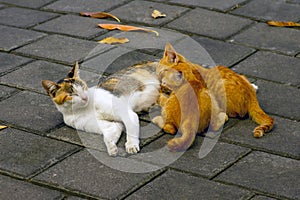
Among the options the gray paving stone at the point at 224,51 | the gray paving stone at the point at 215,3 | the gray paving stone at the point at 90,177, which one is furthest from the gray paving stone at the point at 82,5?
the gray paving stone at the point at 90,177

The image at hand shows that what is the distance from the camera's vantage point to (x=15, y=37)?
6078 millimetres

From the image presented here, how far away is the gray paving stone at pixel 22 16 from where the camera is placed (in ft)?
20.9

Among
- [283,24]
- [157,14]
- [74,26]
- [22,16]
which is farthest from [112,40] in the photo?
[283,24]

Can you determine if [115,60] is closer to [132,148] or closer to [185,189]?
[132,148]

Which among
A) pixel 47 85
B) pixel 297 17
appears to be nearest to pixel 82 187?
pixel 47 85

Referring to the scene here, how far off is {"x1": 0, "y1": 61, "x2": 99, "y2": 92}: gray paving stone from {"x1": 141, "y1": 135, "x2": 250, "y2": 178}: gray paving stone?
1.00 metres

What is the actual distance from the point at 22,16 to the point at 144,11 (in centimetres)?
114

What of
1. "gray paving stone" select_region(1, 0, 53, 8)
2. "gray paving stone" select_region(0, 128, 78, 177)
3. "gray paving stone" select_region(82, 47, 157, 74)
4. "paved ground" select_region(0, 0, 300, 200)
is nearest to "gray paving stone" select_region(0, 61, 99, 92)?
"paved ground" select_region(0, 0, 300, 200)

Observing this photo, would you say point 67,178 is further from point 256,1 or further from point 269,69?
point 256,1

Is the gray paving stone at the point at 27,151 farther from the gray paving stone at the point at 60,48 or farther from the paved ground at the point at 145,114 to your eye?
the gray paving stone at the point at 60,48

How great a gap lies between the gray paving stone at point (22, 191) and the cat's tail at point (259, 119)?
4.42 ft

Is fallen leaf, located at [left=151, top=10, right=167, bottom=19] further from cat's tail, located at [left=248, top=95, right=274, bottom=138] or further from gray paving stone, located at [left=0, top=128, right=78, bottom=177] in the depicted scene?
gray paving stone, located at [left=0, top=128, right=78, bottom=177]

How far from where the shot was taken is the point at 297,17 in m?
6.37

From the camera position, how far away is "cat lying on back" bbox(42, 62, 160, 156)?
448cm
